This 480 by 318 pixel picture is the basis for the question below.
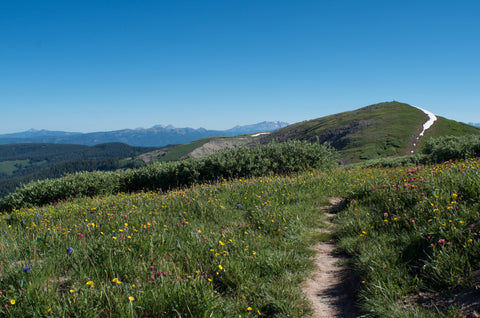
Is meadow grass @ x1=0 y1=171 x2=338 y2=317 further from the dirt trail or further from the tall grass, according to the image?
the tall grass

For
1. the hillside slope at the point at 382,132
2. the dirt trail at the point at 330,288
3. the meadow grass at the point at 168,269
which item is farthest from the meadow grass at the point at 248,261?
the hillside slope at the point at 382,132

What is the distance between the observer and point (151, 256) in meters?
4.03

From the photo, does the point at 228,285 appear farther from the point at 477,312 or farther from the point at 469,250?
the point at 469,250

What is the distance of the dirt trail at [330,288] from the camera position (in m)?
3.34

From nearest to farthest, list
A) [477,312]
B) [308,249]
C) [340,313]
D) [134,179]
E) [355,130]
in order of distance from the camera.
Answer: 1. [477,312]
2. [340,313]
3. [308,249]
4. [134,179]
5. [355,130]

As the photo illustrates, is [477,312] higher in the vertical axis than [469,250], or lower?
lower

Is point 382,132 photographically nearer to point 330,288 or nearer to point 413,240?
point 413,240

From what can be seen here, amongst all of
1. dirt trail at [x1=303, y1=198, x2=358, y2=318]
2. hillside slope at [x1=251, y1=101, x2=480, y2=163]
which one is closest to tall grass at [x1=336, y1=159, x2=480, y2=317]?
dirt trail at [x1=303, y1=198, x2=358, y2=318]

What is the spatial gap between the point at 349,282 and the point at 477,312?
Result: 1456 mm

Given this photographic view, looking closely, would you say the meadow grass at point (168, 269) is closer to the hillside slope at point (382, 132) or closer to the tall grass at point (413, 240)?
the tall grass at point (413, 240)

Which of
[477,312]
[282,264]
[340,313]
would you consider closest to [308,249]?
[282,264]

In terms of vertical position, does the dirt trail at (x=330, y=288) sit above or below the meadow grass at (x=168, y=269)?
below

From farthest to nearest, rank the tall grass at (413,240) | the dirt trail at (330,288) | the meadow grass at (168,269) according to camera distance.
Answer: the dirt trail at (330,288) < the tall grass at (413,240) < the meadow grass at (168,269)

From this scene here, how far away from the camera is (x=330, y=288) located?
382cm
